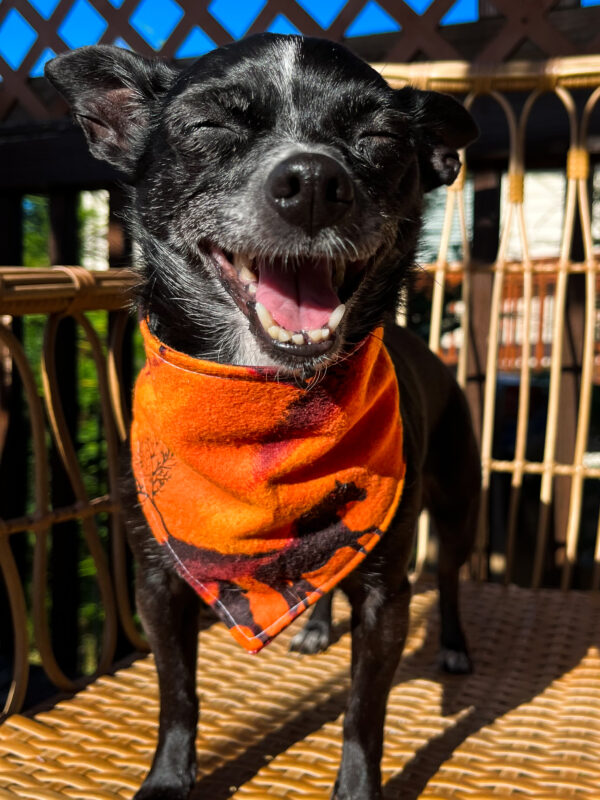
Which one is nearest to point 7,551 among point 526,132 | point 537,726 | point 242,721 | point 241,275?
point 242,721

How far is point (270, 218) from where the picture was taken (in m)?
1.21

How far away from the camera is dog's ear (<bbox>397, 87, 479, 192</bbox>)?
5.13 ft

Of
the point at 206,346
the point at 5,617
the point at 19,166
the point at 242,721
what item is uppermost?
the point at 19,166

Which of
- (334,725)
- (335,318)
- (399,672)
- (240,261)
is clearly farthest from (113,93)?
(399,672)

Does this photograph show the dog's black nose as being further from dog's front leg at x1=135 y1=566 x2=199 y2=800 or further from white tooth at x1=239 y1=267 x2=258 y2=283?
dog's front leg at x1=135 y1=566 x2=199 y2=800

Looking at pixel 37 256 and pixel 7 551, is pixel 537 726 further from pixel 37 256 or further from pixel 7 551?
pixel 37 256

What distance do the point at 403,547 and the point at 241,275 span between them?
1.77 feet

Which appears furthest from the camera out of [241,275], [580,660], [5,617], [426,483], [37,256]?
[37,256]

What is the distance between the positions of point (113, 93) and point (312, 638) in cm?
127

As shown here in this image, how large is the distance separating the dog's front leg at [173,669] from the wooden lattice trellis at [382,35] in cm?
166

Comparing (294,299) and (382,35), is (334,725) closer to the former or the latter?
(294,299)

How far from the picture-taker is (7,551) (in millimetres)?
1564

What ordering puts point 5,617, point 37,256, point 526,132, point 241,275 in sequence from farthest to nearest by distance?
point 37,256, point 5,617, point 526,132, point 241,275

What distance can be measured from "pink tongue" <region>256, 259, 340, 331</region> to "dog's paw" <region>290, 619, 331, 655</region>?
38.6 inches
